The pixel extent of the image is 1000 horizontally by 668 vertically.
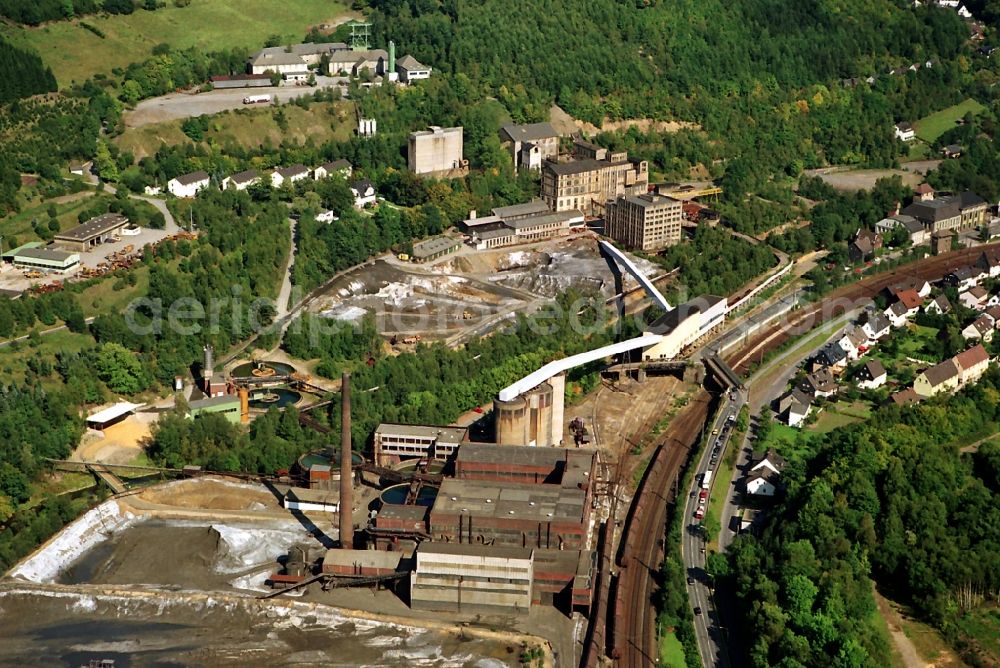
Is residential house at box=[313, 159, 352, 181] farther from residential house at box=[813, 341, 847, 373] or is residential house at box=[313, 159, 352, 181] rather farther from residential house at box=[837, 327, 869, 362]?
residential house at box=[837, 327, 869, 362]

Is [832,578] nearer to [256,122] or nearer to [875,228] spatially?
[875,228]

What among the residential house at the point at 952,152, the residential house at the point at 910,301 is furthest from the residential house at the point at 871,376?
the residential house at the point at 952,152

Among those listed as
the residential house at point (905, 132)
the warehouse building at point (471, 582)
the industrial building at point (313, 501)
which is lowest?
the warehouse building at point (471, 582)

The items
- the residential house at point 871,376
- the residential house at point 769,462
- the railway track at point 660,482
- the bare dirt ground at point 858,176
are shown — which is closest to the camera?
the railway track at point 660,482

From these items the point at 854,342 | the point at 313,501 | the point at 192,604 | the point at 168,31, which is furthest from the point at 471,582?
the point at 168,31

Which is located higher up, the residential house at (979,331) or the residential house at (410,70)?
the residential house at (410,70)

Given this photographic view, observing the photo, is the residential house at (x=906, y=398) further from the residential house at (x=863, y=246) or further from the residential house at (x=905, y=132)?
the residential house at (x=905, y=132)

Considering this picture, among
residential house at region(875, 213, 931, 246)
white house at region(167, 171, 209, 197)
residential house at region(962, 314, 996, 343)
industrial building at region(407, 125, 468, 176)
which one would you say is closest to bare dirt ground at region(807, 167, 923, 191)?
residential house at region(875, 213, 931, 246)
